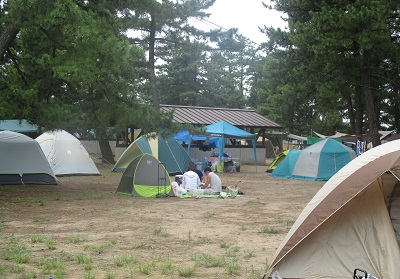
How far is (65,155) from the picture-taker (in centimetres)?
1919

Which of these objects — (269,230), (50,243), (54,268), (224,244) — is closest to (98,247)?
(50,243)

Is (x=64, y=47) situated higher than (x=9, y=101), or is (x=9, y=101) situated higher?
(x=64, y=47)

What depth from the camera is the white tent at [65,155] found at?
1892cm

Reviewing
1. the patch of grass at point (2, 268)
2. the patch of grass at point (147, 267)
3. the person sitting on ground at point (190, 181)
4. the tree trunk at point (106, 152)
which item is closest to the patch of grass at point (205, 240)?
the patch of grass at point (147, 267)

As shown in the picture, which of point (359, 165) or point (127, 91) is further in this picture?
point (127, 91)

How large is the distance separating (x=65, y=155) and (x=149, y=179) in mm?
6707

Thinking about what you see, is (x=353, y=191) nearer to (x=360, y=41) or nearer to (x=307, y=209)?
(x=307, y=209)

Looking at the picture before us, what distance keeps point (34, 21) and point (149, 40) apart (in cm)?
1952

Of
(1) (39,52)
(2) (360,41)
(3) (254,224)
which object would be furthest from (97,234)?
(2) (360,41)

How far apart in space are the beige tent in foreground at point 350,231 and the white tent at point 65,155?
14.7m

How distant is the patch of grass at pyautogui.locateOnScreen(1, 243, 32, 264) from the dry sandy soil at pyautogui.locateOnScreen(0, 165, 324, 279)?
0.01 meters

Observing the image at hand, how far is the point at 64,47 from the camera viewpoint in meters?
12.3

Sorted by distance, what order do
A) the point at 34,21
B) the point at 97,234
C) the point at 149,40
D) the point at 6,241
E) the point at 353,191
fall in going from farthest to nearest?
the point at 149,40
the point at 34,21
the point at 97,234
the point at 6,241
the point at 353,191

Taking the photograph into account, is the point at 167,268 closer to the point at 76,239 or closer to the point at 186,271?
the point at 186,271
